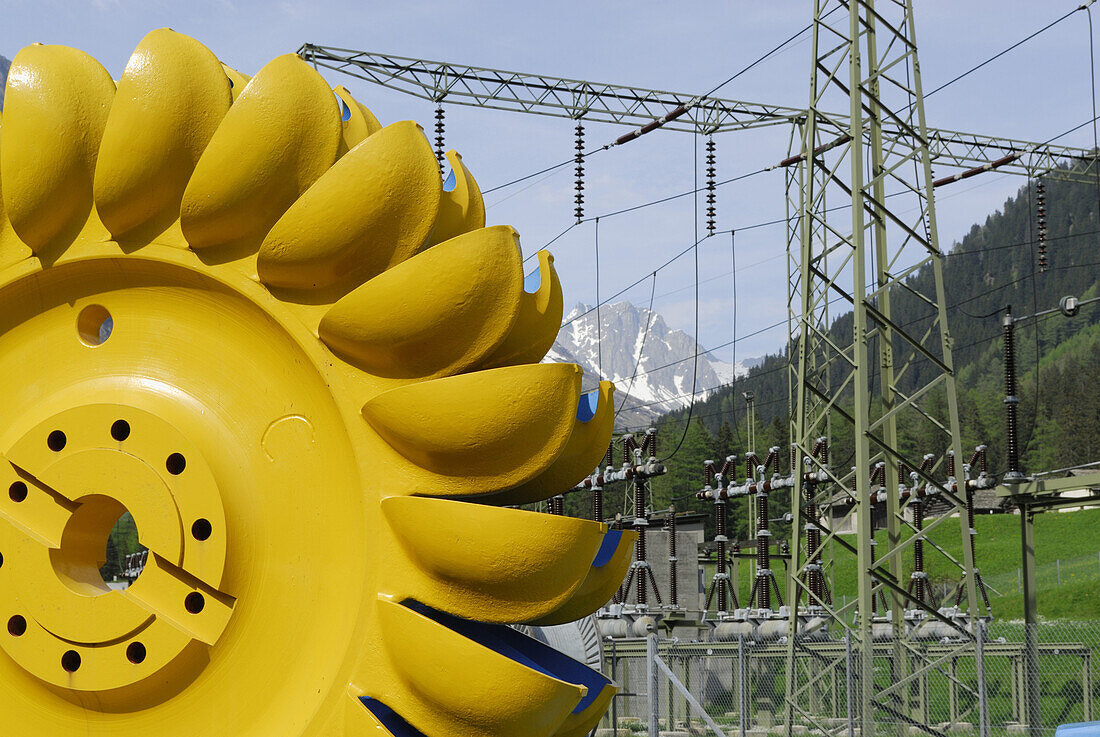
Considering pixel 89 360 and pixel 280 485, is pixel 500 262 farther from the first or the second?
pixel 89 360

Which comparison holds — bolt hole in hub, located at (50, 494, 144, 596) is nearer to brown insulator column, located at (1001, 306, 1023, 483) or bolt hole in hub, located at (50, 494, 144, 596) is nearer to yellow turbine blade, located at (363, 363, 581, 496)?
yellow turbine blade, located at (363, 363, 581, 496)

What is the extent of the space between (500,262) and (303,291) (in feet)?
1.91

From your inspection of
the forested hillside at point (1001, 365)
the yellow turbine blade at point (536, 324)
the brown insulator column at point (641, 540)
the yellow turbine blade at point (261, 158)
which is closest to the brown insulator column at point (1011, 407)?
the brown insulator column at point (641, 540)

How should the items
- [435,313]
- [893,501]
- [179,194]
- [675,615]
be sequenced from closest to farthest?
[435,313] < [179,194] < [893,501] < [675,615]

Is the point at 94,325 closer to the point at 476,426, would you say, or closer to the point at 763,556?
the point at 476,426

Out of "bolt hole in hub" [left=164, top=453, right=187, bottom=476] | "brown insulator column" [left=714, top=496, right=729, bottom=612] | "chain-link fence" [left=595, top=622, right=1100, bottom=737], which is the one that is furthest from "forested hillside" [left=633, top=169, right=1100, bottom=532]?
"bolt hole in hub" [left=164, top=453, right=187, bottom=476]

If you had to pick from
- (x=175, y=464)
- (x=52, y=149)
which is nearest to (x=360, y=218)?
(x=175, y=464)

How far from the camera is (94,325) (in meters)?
3.54

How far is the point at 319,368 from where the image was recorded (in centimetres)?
322

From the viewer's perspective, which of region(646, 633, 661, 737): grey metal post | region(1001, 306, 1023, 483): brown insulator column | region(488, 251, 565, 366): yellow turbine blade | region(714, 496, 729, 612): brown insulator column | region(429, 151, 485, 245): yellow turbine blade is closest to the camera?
region(488, 251, 565, 366): yellow turbine blade

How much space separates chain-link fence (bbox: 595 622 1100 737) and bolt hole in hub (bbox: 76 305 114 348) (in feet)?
26.6

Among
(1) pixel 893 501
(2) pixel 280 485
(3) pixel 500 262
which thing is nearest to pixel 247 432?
(2) pixel 280 485

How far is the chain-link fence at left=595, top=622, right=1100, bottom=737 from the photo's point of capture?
14.1m

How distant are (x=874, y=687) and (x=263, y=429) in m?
18.3
